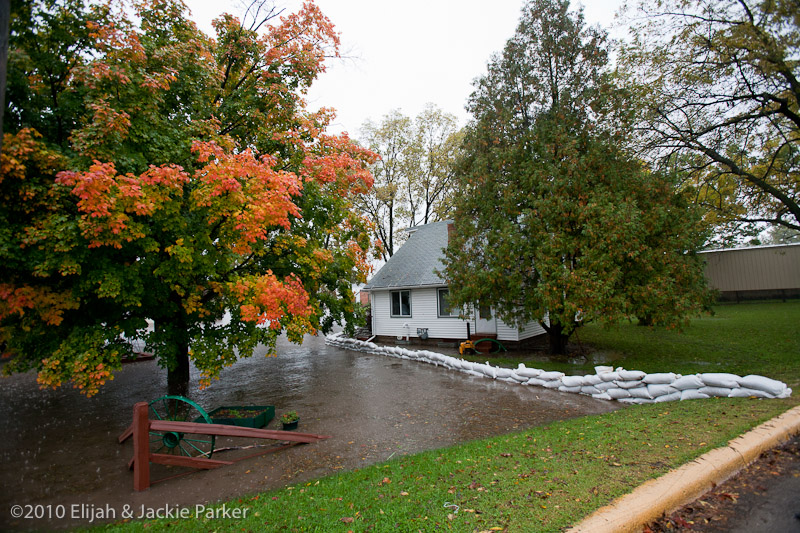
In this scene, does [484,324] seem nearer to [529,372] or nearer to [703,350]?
[529,372]

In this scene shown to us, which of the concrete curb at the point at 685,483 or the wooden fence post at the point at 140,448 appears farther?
the wooden fence post at the point at 140,448

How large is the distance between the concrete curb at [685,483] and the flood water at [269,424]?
2646mm

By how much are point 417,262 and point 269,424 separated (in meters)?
12.7

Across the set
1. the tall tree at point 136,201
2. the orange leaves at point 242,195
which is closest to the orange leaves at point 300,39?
the tall tree at point 136,201

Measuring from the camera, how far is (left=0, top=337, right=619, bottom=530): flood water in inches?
196

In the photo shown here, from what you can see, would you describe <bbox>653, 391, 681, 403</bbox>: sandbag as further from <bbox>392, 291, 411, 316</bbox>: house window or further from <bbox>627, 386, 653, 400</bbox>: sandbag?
<bbox>392, 291, 411, 316</bbox>: house window

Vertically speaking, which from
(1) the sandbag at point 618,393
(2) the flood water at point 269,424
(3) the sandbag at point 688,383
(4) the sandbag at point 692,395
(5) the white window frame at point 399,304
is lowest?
(2) the flood water at point 269,424

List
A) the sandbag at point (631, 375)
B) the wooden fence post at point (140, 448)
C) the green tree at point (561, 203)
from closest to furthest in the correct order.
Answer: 1. the wooden fence post at point (140, 448)
2. the sandbag at point (631, 375)
3. the green tree at point (561, 203)

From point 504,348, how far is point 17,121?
1380 cm

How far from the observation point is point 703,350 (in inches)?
456

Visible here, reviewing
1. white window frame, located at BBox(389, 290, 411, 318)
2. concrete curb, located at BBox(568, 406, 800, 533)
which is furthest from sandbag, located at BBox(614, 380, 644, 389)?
white window frame, located at BBox(389, 290, 411, 318)

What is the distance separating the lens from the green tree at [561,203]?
Result: 8.98 meters

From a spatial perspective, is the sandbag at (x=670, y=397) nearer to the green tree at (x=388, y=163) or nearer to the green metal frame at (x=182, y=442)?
the green metal frame at (x=182, y=442)

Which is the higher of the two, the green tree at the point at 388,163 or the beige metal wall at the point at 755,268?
the green tree at the point at 388,163
